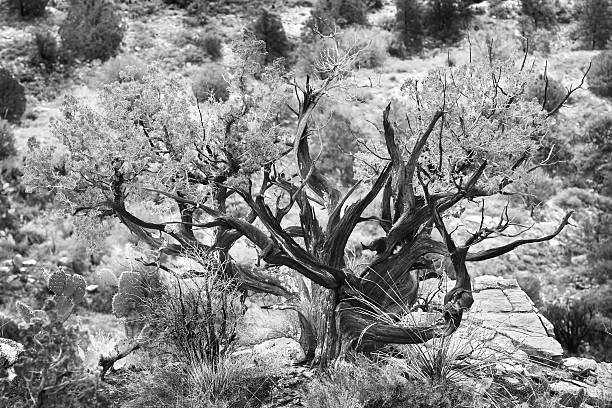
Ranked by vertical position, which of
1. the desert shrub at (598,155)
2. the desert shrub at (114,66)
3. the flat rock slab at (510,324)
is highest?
the desert shrub at (114,66)

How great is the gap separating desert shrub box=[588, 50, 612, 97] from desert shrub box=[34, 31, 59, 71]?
1801 centimetres

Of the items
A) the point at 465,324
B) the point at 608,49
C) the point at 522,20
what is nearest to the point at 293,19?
the point at 522,20

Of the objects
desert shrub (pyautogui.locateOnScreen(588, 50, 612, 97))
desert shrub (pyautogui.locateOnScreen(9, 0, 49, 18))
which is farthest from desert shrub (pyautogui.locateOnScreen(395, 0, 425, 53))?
desert shrub (pyautogui.locateOnScreen(9, 0, 49, 18))

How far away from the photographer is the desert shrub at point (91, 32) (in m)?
24.8

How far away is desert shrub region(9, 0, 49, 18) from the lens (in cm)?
2608

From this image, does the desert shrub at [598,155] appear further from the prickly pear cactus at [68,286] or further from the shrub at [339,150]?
the prickly pear cactus at [68,286]

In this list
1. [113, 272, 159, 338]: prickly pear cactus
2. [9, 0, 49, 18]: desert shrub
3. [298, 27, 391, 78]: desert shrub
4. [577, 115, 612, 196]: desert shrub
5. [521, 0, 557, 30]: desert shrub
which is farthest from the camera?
[521, 0, 557, 30]: desert shrub

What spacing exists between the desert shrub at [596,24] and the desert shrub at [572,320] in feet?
49.2

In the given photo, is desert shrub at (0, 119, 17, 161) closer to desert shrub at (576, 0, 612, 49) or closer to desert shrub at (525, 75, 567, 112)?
desert shrub at (525, 75, 567, 112)

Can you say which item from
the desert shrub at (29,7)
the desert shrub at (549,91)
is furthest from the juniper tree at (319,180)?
the desert shrub at (29,7)

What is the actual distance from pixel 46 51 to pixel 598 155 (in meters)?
17.9

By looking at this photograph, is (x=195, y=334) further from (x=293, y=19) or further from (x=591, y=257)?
(x=293, y=19)

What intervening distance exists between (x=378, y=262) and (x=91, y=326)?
301 inches

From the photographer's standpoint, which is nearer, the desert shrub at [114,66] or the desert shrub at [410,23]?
the desert shrub at [114,66]
